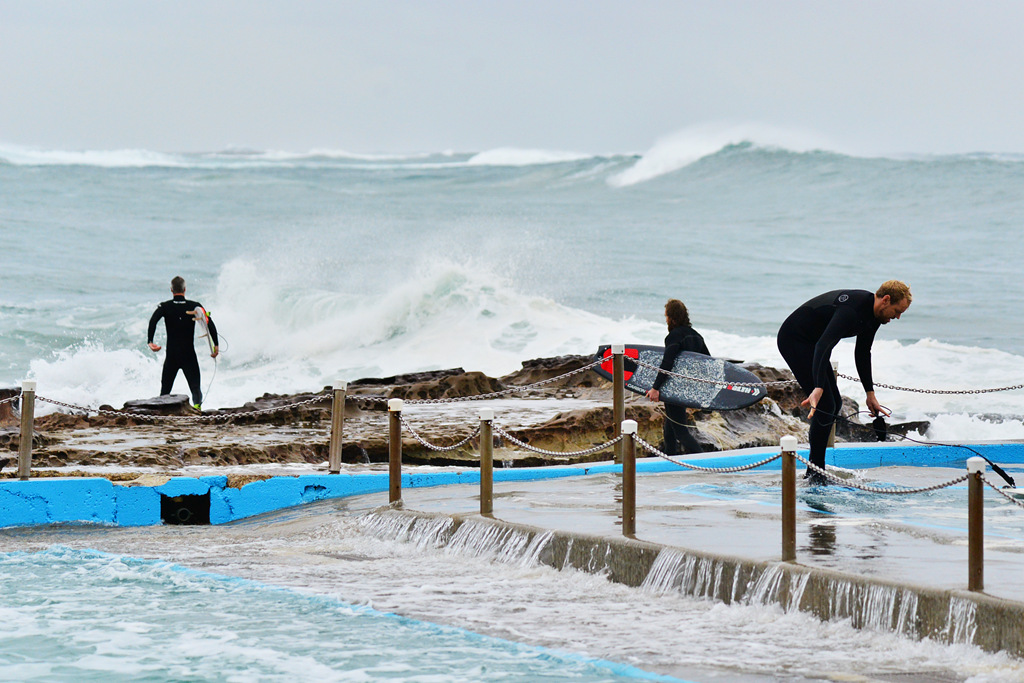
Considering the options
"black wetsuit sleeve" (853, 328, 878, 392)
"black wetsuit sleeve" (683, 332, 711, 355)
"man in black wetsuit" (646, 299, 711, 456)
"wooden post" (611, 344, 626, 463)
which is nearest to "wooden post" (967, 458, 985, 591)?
"black wetsuit sleeve" (853, 328, 878, 392)

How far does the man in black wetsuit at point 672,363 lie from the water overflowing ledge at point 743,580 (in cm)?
372

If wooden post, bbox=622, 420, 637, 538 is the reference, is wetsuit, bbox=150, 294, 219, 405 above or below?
above

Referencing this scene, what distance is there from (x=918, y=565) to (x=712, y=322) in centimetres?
2544

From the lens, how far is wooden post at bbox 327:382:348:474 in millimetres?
9289

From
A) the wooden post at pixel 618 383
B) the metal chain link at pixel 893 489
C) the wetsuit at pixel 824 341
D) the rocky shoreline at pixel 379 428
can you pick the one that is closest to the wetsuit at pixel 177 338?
the rocky shoreline at pixel 379 428

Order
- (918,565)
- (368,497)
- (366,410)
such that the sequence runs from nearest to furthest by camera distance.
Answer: (918,565) → (368,497) → (366,410)

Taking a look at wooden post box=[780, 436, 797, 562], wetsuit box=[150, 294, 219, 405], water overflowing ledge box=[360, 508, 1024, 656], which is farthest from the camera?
wetsuit box=[150, 294, 219, 405]

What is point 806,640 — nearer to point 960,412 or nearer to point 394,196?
point 960,412

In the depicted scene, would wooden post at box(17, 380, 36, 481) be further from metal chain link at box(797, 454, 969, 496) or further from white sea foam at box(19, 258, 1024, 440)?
white sea foam at box(19, 258, 1024, 440)

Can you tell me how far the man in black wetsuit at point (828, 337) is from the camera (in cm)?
794

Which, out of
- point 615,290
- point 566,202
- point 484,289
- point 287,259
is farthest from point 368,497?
point 566,202

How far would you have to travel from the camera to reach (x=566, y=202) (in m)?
51.2

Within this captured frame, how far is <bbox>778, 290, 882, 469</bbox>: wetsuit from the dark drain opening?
4.47m

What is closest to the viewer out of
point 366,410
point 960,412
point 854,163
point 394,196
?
point 366,410
